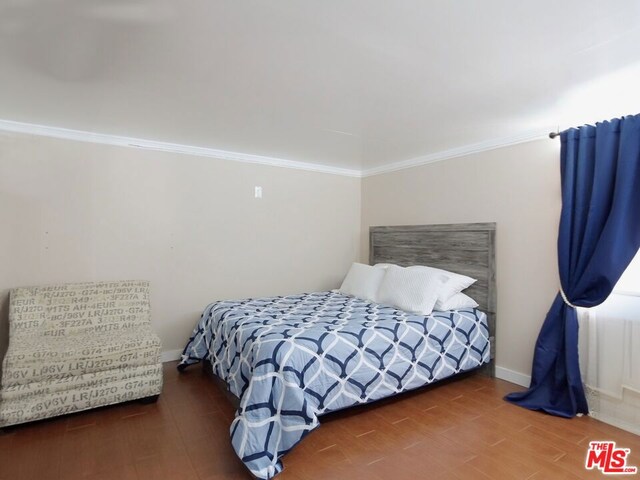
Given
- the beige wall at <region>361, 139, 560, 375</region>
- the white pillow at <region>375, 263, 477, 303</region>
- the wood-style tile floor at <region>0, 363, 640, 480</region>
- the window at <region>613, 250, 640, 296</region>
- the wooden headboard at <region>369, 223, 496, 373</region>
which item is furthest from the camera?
the wooden headboard at <region>369, 223, 496, 373</region>

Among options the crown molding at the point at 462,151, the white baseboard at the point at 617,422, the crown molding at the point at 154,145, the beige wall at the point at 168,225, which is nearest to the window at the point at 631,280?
the white baseboard at the point at 617,422

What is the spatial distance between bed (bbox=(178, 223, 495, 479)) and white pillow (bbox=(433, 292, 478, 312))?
0.21 feet

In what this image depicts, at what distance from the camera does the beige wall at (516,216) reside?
2869 mm

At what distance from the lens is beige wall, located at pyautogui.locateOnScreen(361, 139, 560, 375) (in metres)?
2.87

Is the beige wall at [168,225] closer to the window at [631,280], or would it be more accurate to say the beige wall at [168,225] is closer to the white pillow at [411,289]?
the white pillow at [411,289]

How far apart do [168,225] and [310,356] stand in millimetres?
2151

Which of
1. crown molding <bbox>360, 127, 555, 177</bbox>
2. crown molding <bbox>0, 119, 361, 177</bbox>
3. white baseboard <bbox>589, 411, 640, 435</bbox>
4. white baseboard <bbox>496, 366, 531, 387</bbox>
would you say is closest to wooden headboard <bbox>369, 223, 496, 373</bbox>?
white baseboard <bbox>496, 366, 531, 387</bbox>

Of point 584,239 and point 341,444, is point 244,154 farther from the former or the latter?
point 584,239

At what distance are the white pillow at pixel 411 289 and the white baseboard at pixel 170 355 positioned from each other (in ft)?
6.74

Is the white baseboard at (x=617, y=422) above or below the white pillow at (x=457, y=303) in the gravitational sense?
below

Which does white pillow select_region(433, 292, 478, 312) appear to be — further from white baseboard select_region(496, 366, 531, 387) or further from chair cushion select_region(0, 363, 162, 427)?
chair cushion select_region(0, 363, 162, 427)

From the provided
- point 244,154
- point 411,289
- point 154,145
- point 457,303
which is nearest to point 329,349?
point 411,289

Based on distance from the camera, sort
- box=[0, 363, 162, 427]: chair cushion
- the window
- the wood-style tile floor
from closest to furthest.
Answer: the wood-style tile floor, box=[0, 363, 162, 427]: chair cushion, the window

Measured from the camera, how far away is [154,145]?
348 centimetres
